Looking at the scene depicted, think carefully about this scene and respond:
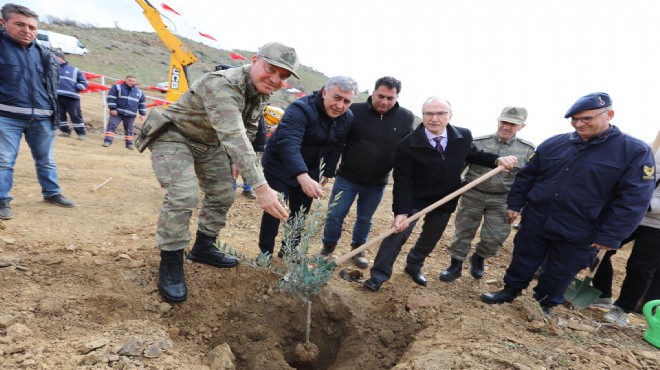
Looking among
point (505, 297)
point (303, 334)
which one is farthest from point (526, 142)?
point (303, 334)

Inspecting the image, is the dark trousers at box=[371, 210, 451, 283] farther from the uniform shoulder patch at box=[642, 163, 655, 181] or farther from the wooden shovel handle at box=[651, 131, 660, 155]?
the wooden shovel handle at box=[651, 131, 660, 155]

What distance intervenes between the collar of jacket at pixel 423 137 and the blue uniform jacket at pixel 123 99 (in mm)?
7559

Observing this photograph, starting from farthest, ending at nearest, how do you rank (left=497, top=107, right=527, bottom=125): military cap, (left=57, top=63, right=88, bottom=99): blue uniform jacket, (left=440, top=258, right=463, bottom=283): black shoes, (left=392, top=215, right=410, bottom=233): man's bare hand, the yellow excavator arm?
1. the yellow excavator arm
2. (left=57, top=63, right=88, bottom=99): blue uniform jacket
3. (left=440, top=258, right=463, bottom=283): black shoes
4. (left=497, top=107, right=527, bottom=125): military cap
5. (left=392, top=215, right=410, bottom=233): man's bare hand

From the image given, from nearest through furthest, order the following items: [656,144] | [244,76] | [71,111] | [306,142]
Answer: [244,76] → [306,142] → [656,144] → [71,111]

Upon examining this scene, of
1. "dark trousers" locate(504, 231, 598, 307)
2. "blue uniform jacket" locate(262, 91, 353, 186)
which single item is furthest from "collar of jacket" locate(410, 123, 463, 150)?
"dark trousers" locate(504, 231, 598, 307)

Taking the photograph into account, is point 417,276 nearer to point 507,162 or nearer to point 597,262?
point 507,162

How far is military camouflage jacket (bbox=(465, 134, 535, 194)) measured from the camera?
11.9 ft

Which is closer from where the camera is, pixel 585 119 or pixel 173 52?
pixel 585 119

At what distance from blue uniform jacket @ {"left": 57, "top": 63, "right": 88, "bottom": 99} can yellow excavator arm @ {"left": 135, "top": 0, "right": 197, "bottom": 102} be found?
2268mm

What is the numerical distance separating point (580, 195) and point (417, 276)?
65.6 inches

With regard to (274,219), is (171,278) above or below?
below

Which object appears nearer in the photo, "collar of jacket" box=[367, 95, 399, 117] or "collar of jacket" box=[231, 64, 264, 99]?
"collar of jacket" box=[231, 64, 264, 99]

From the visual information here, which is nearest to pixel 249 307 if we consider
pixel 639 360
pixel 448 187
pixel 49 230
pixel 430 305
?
pixel 430 305

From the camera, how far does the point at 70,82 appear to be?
7.47 meters
